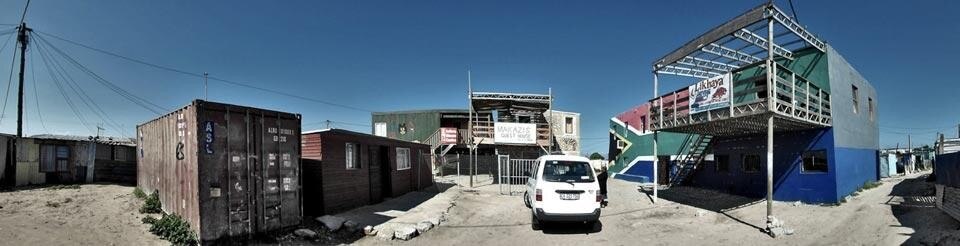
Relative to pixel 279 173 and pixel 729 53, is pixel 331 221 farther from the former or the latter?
pixel 729 53

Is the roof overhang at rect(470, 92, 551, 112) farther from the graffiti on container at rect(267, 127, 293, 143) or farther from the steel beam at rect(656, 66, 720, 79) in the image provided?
the graffiti on container at rect(267, 127, 293, 143)

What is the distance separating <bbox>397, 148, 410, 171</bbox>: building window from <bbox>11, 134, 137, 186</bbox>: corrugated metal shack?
8487 millimetres

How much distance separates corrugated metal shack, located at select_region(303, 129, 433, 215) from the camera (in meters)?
11.9

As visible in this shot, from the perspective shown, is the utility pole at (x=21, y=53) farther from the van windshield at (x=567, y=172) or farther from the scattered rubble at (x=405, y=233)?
the van windshield at (x=567, y=172)

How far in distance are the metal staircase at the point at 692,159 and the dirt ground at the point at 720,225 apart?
4983mm

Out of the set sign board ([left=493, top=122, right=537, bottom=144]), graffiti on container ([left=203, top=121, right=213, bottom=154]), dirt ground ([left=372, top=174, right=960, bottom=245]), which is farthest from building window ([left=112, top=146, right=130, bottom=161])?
sign board ([left=493, top=122, right=537, bottom=144])

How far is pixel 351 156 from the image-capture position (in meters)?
13.6

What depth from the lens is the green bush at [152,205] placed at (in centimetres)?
988

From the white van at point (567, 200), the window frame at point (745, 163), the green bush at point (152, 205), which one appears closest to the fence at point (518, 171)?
the window frame at point (745, 163)

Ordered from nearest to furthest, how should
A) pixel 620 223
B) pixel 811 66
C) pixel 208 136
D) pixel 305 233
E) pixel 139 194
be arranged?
1. pixel 208 136
2. pixel 305 233
3. pixel 139 194
4. pixel 620 223
5. pixel 811 66

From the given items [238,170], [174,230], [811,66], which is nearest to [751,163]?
[811,66]

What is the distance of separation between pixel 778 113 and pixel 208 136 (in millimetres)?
12717

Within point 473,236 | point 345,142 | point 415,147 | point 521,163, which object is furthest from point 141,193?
point 521,163

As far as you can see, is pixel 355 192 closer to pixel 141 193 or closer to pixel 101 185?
pixel 141 193
